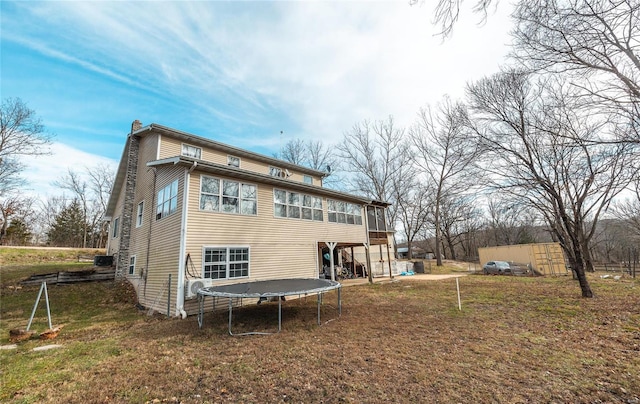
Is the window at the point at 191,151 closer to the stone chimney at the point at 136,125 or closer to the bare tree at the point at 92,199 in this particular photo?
the stone chimney at the point at 136,125

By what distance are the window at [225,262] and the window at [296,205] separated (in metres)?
2.50

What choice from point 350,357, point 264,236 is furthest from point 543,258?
point 350,357

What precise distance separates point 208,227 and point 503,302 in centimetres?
1105

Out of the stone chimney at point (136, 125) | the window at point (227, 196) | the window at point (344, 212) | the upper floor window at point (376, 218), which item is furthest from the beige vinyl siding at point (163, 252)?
the upper floor window at point (376, 218)

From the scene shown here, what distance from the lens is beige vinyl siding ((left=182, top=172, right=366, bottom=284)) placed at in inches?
379

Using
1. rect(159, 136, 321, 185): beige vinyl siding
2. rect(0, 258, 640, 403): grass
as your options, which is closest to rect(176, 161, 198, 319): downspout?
rect(0, 258, 640, 403): grass

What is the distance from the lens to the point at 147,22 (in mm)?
7480

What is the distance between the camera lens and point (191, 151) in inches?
543

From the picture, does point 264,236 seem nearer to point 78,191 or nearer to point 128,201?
point 128,201

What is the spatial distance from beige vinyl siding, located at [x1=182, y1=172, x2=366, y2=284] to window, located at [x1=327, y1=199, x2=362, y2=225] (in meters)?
0.59

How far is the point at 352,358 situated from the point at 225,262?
654 cm

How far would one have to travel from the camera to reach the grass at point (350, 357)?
3.84 m

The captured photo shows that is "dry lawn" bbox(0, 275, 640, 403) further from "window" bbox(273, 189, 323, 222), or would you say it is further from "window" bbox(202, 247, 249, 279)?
"window" bbox(273, 189, 323, 222)

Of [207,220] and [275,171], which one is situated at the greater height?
[275,171]
